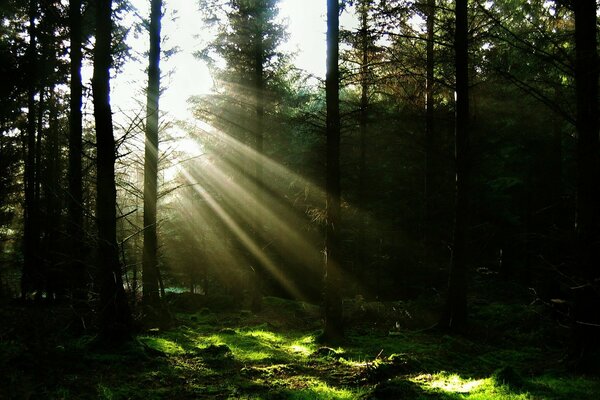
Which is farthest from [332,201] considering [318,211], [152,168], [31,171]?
[31,171]

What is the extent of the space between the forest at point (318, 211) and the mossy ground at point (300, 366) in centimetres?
5

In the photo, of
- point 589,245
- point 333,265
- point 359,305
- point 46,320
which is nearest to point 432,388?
point 589,245

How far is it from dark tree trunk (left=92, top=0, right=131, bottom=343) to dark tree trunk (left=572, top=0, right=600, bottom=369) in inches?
302

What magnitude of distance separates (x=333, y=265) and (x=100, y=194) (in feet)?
17.2

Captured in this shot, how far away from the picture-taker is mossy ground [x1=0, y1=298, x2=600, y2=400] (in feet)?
16.4

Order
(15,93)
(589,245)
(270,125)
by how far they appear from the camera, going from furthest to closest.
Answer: (270,125), (15,93), (589,245)

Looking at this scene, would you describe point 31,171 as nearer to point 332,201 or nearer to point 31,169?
point 31,169

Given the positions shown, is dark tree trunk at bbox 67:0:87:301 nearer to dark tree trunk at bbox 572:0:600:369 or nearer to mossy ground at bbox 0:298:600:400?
mossy ground at bbox 0:298:600:400

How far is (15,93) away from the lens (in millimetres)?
16594

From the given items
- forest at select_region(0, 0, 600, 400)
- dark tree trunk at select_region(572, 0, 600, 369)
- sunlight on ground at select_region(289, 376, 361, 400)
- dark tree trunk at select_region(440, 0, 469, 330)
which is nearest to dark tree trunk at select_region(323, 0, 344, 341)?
forest at select_region(0, 0, 600, 400)

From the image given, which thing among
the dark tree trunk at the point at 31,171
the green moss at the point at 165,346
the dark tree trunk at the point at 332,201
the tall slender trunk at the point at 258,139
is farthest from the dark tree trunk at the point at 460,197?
the dark tree trunk at the point at 31,171

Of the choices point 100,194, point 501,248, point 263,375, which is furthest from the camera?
point 501,248

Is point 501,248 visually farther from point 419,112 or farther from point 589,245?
point 589,245

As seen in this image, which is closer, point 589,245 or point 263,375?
point 589,245
